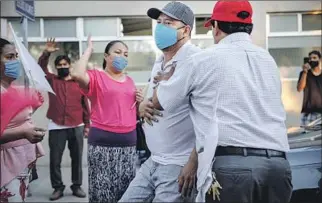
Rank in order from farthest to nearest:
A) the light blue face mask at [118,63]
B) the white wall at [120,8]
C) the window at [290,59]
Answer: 1. the window at [290,59]
2. the white wall at [120,8]
3. the light blue face mask at [118,63]

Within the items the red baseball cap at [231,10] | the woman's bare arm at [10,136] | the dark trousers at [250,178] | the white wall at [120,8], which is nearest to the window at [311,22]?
the white wall at [120,8]

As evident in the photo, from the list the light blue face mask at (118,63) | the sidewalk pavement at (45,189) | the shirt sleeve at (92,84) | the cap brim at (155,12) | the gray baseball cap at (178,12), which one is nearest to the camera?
the gray baseball cap at (178,12)

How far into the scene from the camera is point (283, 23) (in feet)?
32.5

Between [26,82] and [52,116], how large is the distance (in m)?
3.48

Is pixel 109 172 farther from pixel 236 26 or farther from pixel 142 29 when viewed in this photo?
pixel 142 29

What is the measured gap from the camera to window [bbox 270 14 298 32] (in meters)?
9.87

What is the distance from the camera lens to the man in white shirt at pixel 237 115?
274 cm

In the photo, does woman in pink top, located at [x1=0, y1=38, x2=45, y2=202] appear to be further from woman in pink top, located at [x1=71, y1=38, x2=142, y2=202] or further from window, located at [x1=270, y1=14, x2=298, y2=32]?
window, located at [x1=270, y1=14, x2=298, y2=32]

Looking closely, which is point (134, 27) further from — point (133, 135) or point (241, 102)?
point (241, 102)

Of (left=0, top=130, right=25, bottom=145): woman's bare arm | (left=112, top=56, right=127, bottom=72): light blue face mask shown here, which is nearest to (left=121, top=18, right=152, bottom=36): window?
(left=112, top=56, right=127, bottom=72): light blue face mask

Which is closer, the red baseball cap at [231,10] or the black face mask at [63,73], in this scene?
the red baseball cap at [231,10]

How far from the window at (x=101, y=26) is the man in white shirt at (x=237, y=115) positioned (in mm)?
6978

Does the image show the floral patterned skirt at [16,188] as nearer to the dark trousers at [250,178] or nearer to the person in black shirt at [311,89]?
the dark trousers at [250,178]

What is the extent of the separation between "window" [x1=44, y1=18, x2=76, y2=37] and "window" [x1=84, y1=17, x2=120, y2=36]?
26cm
